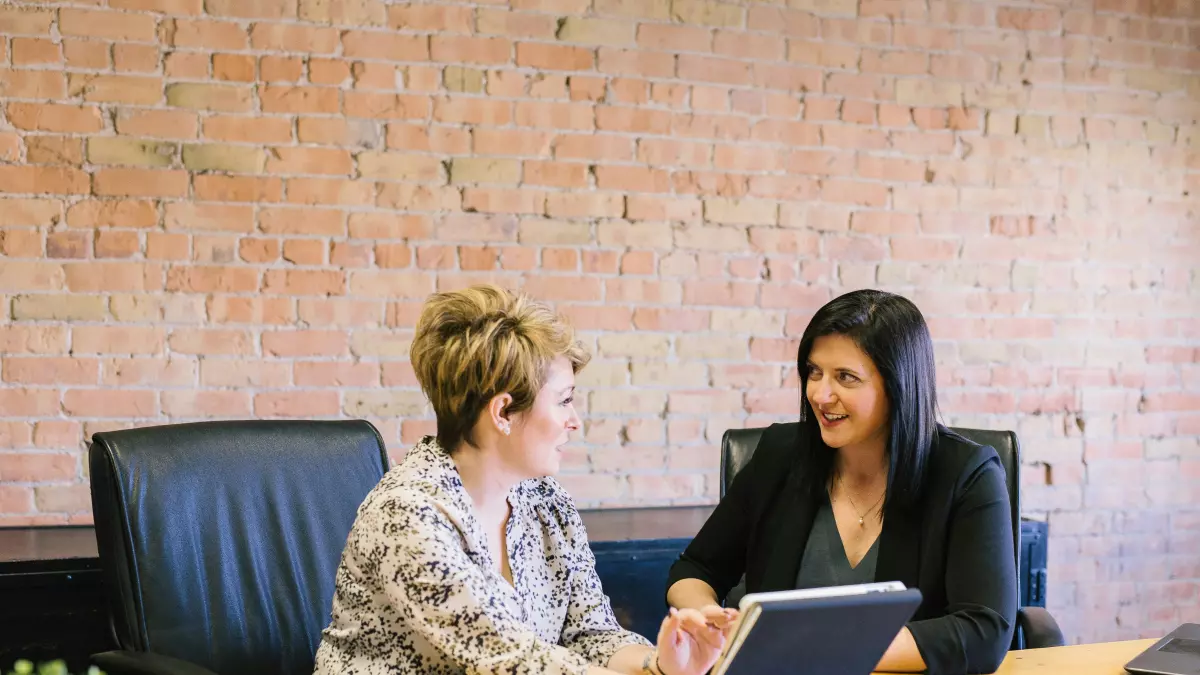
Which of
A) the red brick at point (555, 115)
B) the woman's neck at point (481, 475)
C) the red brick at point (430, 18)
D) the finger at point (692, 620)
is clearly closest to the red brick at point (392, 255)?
the red brick at point (555, 115)

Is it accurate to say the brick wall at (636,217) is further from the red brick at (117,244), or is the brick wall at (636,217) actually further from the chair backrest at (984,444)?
the chair backrest at (984,444)

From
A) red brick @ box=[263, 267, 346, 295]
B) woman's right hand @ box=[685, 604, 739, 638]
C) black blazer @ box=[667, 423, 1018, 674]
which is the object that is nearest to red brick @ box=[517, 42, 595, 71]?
red brick @ box=[263, 267, 346, 295]

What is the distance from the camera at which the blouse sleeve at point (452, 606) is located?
55.9 inches

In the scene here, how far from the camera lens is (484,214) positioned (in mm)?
2793

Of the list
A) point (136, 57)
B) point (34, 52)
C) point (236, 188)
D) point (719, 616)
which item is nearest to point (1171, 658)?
point (719, 616)

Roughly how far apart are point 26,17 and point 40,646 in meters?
1.38

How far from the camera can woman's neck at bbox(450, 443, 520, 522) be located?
1.63m

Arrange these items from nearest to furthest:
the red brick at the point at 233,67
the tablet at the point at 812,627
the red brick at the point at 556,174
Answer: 1. the tablet at the point at 812,627
2. the red brick at the point at 233,67
3. the red brick at the point at 556,174

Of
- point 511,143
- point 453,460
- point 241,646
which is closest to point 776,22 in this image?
point 511,143

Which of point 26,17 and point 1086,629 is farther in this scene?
point 1086,629

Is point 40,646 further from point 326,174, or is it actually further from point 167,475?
point 326,174

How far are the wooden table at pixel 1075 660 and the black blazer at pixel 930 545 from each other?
0.11 feet

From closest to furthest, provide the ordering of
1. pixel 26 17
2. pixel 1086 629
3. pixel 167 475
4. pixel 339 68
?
pixel 167 475 < pixel 26 17 < pixel 339 68 < pixel 1086 629

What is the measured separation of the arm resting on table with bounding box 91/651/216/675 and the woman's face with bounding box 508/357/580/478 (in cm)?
54
